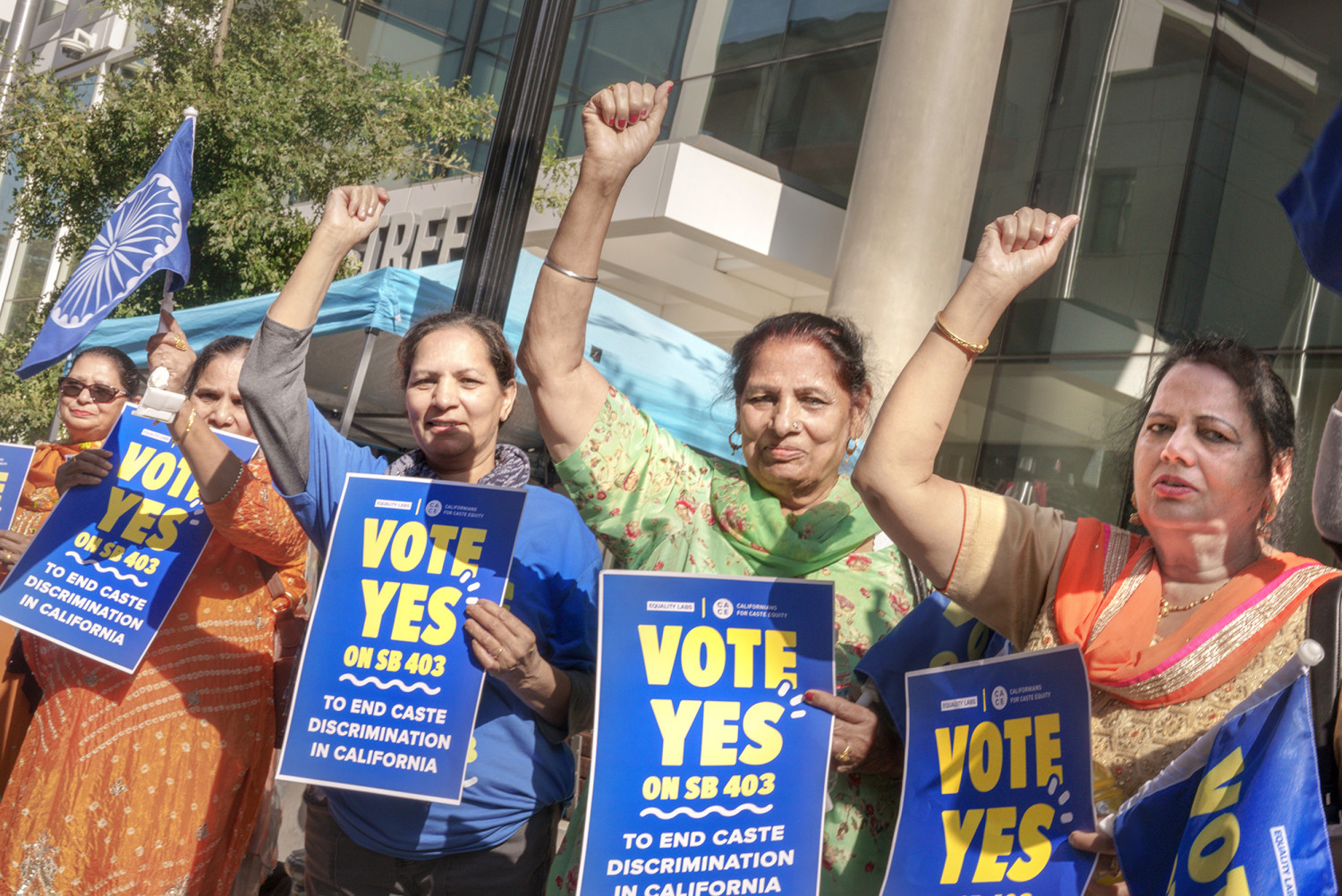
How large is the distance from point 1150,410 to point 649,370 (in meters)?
3.89

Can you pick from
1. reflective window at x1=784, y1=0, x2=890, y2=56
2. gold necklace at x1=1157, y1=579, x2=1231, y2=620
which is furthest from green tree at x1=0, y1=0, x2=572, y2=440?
gold necklace at x1=1157, y1=579, x2=1231, y2=620

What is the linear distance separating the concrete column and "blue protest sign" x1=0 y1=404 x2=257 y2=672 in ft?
17.9

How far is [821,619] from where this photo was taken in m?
1.88

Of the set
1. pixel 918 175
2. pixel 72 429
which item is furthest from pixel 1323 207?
pixel 918 175

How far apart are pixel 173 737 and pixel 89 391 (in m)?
1.65

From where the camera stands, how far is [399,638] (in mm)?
2027

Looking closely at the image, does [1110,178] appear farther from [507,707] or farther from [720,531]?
[507,707]

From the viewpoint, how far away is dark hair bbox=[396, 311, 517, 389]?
237 cm

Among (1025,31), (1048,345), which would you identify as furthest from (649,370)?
(1025,31)

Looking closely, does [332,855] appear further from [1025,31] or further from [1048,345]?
[1025,31]

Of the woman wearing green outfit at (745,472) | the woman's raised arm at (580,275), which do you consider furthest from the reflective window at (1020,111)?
the woman's raised arm at (580,275)

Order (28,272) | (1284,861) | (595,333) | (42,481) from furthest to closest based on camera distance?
Answer: (28,272) → (595,333) → (42,481) → (1284,861)

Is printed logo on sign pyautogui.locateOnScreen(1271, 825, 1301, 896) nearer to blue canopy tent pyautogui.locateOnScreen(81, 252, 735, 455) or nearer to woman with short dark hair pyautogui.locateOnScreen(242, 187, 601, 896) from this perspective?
woman with short dark hair pyautogui.locateOnScreen(242, 187, 601, 896)

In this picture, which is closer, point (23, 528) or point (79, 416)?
point (23, 528)
